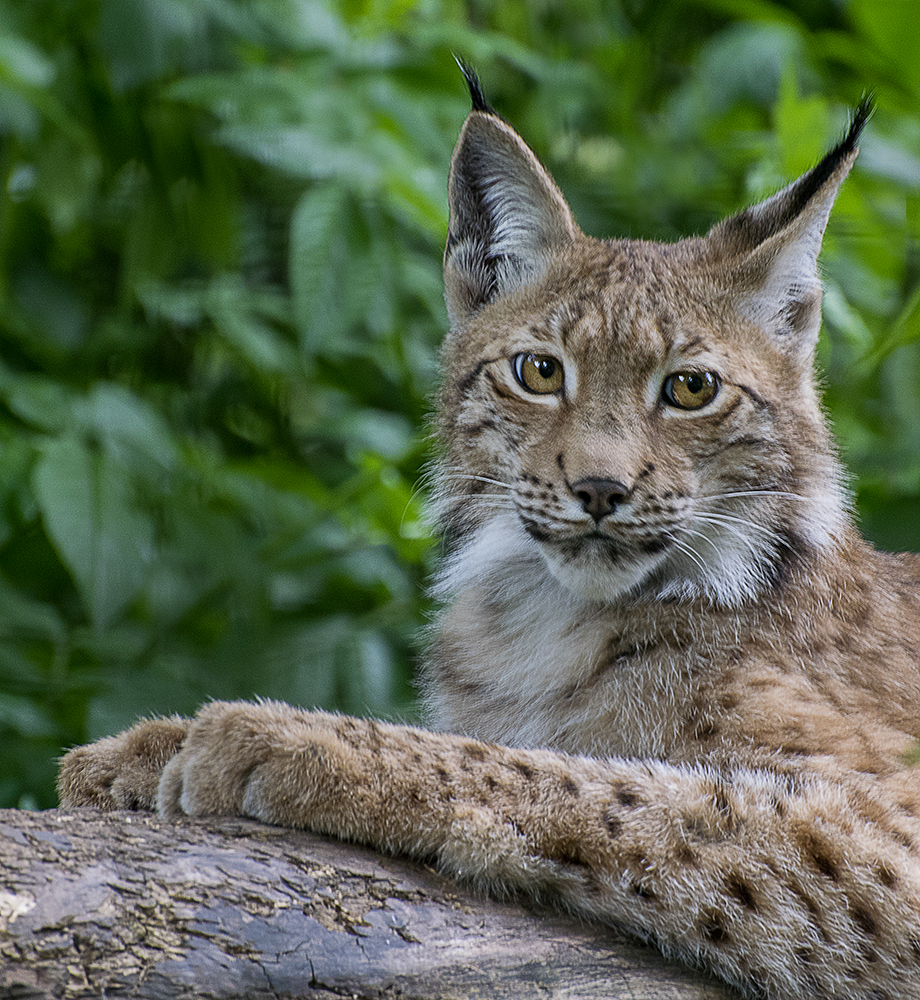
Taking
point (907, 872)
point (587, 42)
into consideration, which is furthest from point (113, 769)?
point (587, 42)

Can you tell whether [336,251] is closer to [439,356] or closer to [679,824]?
[439,356]

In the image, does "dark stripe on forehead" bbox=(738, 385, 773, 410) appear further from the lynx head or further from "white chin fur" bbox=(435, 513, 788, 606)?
"white chin fur" bbox=(435, 513, 788, 606)

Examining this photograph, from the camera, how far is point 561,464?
9.80 ft

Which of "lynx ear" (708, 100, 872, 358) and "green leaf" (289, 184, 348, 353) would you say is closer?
"lynx ear" (708, 100, 872, 358)

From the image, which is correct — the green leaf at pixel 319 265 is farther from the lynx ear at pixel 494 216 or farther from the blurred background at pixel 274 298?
the lynx ear at pixel 494 216

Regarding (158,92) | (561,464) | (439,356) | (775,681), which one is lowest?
(775,681)

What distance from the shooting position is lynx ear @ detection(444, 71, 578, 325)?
11.5ft

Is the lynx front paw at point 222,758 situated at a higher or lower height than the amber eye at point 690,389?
lower

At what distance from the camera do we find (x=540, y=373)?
323 cm

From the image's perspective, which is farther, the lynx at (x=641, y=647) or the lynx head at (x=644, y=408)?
the lynx head at (x=644, y=408)

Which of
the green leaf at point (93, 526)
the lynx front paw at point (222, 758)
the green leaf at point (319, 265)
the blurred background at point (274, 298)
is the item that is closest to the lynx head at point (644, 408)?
the blurred background at point (274, 298)

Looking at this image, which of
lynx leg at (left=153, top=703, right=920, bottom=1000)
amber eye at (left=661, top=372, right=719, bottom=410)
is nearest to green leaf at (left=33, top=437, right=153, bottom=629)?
lynx leg at (left=153, top=703, right=920, bottom=1000)

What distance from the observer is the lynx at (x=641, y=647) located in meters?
2.51

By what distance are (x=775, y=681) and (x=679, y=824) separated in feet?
1.76
